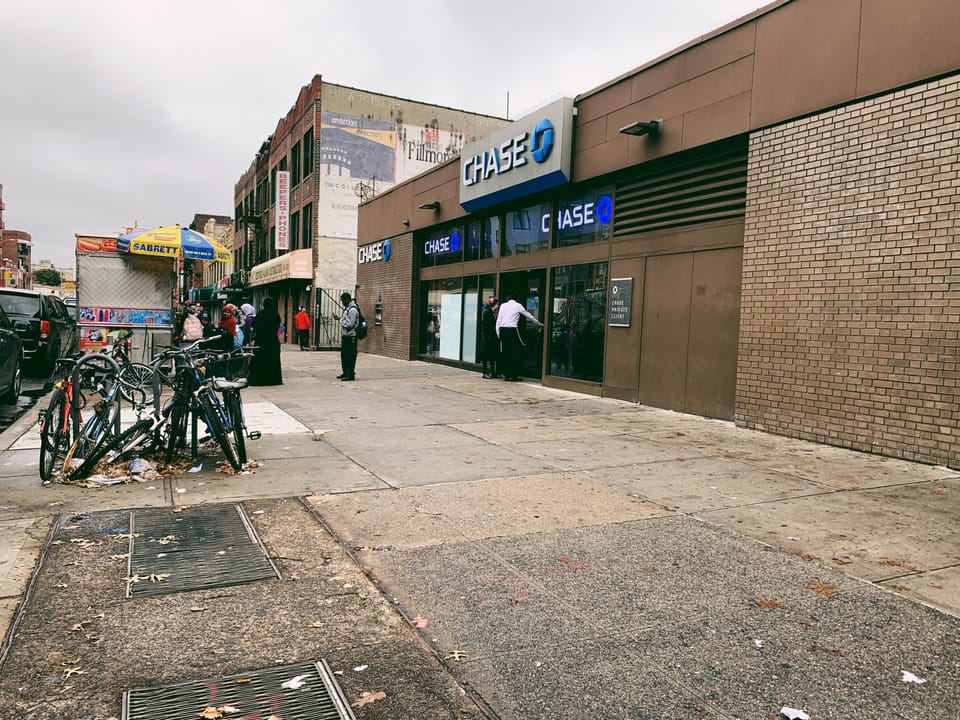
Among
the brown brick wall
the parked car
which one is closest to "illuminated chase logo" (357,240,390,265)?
the brown brick wall

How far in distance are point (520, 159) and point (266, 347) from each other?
6.04 m

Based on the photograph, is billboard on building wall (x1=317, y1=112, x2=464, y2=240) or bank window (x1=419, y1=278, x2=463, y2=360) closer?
bank window (x1=419, y1=278, x2=463, y2=360)

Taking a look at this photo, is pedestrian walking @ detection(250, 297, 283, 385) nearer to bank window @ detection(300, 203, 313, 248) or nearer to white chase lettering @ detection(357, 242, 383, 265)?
white chase lettering @ detection(357, 242, 383, 265)

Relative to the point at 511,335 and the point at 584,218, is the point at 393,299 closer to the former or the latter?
the point at 511,335

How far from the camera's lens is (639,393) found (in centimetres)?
1112

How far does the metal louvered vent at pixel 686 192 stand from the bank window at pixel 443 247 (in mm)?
6695

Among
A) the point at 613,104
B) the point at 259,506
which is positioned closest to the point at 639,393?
the point at 613,104

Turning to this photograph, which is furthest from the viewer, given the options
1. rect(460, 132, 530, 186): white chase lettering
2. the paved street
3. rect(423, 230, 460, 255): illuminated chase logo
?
rect(423, 230, 460, 255): illuminated chase logo

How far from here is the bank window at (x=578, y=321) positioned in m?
12.2

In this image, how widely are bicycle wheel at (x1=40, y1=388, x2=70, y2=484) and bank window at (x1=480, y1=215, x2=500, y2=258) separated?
10672 millimetres

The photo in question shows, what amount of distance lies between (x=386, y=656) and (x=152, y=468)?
4103 mm

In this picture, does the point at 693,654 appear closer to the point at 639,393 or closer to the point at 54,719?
the point at 54,719

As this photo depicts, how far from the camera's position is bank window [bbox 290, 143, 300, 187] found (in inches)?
1297

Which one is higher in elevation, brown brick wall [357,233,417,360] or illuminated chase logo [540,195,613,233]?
illuminated chase logo [540,195,613,233]
